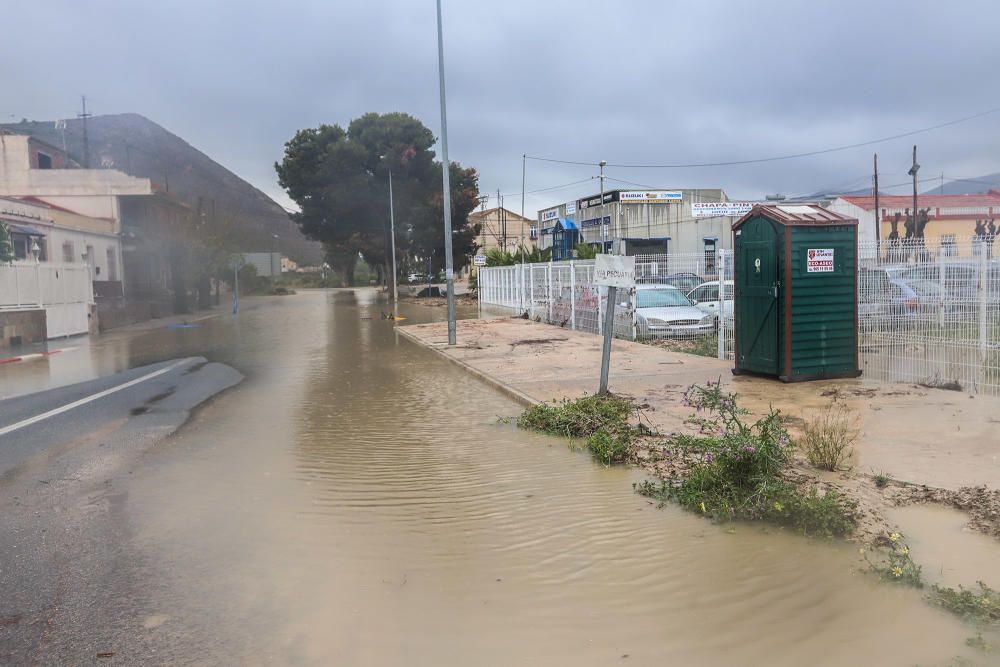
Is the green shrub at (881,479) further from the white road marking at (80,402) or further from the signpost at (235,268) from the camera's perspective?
the signpost at (235,268)

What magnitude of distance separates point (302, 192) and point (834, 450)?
57.6 metres

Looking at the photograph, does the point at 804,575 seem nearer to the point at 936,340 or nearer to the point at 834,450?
the point at 834,450

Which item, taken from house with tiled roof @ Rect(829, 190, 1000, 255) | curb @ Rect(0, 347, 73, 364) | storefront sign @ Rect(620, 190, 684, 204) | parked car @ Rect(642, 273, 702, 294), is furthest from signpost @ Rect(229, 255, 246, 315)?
house with tiled roof @ Rect(829, 190, 1000, 255)

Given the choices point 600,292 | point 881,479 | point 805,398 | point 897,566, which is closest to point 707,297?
point 600,292

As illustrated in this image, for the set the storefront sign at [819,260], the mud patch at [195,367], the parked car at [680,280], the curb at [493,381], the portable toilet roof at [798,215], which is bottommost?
the curb at [493,381]

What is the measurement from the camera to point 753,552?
472 centimetres

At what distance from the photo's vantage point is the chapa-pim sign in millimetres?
9320

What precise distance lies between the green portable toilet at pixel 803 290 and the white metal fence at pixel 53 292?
20688 millimetres

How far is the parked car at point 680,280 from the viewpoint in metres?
17.6

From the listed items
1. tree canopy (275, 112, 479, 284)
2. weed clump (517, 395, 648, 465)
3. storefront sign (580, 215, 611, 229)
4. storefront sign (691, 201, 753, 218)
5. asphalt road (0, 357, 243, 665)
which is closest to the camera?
asphalt road (0, 357, 243, 665)

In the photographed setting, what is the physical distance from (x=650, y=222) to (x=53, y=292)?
3762cm

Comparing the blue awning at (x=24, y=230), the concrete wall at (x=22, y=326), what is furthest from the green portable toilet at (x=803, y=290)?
the blue awning at (x=24, y=230)

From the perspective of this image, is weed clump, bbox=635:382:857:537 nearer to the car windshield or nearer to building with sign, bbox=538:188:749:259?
the car windshield

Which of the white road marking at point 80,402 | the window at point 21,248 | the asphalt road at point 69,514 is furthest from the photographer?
the window at point 21,248
